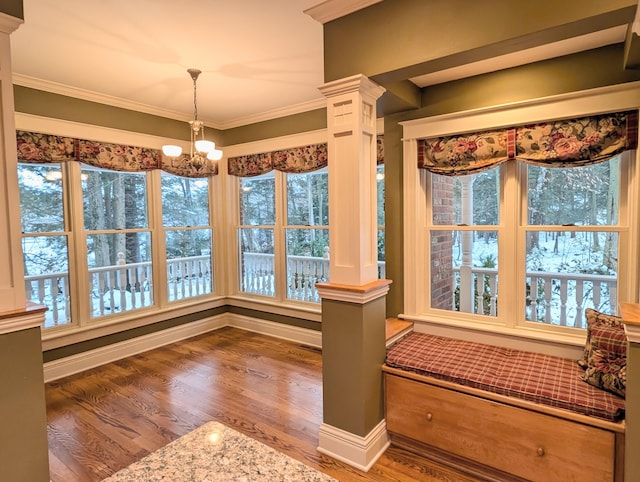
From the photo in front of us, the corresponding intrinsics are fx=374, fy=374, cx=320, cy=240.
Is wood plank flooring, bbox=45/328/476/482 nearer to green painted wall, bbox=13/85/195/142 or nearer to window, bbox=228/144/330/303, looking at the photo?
window, bbox=228/144/330/303

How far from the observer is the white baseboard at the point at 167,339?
3662 mm

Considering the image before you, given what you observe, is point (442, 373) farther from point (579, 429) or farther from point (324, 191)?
point (324, 191)

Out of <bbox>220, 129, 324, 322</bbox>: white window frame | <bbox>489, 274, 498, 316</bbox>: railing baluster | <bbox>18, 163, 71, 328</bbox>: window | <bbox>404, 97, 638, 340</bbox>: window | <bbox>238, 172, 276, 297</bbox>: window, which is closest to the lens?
<bbox>404, 97, 638, 340</bbox>: window

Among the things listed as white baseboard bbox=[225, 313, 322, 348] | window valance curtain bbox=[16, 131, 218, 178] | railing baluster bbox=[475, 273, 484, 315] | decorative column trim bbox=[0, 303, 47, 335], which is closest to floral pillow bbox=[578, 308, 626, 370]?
railing baluster bbox=[475, 273, 484, 315]

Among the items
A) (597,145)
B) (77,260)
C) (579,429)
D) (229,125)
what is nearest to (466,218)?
(597,145)

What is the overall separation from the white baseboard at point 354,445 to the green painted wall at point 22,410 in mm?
1518

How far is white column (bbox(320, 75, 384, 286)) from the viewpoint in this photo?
2266mm

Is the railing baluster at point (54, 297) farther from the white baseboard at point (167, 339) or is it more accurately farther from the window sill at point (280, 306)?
the window sill at point (280, 306)

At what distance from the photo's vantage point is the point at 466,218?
3.10m

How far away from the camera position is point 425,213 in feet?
10.5

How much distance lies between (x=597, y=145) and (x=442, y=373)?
1.79 m

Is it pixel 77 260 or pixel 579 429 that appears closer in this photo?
pixel 579 429

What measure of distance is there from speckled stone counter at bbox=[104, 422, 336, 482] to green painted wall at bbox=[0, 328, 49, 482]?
1.32 metres

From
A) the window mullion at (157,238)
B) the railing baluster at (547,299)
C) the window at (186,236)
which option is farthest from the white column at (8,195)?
the railing baluster at (547,299)
